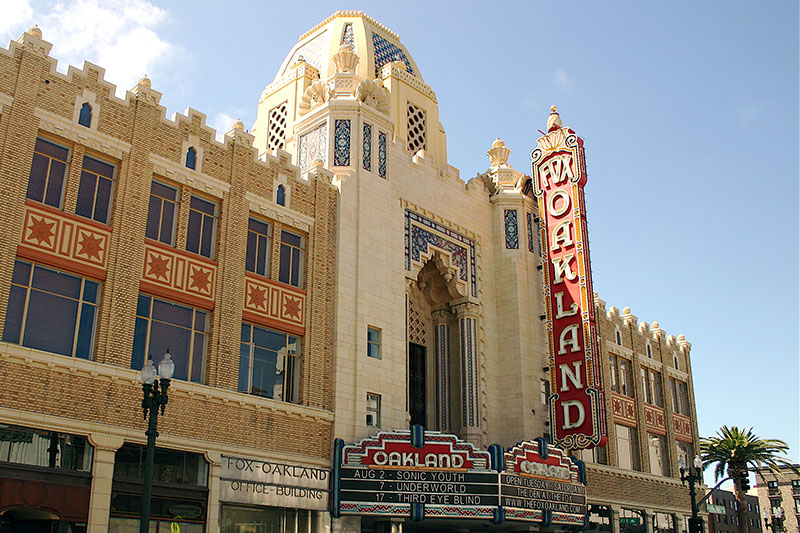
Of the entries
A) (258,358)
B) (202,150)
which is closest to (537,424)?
(258,358)

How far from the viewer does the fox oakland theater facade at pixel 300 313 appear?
18625mm

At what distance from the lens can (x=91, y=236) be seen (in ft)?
64.7

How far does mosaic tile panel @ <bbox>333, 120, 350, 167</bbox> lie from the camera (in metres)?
27.3

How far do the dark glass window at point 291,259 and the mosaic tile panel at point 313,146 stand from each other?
3.62 meters

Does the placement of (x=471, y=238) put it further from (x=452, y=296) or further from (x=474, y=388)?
(x=474, y=388)

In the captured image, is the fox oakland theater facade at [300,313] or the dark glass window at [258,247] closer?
the fox oakland theater facade at [300,313]

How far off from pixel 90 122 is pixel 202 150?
3376 millimetres

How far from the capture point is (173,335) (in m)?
21.1

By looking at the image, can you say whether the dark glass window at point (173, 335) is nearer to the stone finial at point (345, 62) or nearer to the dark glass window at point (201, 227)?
the dark glass window at point (201, 227)

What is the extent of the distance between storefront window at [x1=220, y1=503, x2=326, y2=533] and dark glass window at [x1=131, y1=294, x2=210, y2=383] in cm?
358

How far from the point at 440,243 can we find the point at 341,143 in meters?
5.63

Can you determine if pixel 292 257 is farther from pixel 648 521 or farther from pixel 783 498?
pixel 783 498

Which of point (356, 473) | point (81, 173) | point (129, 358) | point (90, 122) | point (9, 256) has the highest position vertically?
point (90, 122)

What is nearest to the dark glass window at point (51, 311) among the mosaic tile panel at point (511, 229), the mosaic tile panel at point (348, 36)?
the mosaic tile panel at point (511, 229)
